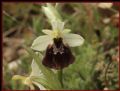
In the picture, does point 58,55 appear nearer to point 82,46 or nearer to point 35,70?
point 35,70

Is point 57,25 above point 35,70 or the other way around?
above

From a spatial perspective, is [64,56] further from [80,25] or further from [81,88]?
[80,25]

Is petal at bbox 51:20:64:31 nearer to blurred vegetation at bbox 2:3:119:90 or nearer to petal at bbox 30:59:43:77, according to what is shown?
petal at bbox 30:59:43:77

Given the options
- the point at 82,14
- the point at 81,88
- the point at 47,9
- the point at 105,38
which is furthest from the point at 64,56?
the point at 82,14

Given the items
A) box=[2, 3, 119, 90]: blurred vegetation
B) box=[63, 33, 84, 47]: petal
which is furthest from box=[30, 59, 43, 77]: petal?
box=[2, 3, 119, 90]: blurred vegetation

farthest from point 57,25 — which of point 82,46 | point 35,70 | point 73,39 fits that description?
point 82,46

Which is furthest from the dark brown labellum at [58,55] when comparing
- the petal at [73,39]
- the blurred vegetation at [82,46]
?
the blurred vegetation at [82,46]

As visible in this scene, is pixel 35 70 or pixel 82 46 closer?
pixel 35 70
